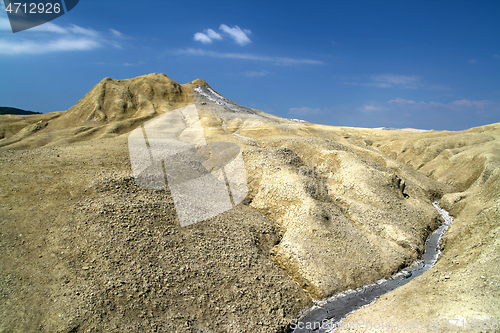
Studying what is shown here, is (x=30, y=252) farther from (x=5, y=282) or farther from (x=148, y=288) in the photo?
(x=148, y=288)

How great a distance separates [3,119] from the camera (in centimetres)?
4606

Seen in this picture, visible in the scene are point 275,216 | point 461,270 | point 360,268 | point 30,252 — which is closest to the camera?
point 30,252

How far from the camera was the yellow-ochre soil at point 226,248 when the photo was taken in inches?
468

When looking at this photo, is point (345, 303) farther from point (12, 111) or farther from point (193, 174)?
point (12, 111)

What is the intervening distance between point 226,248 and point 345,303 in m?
6.95

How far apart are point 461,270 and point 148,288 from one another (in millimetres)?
16070

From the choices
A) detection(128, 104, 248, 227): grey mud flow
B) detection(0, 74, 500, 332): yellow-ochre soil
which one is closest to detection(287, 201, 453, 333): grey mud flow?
detection(0, 74, 500, 332): yellow-ochre soil

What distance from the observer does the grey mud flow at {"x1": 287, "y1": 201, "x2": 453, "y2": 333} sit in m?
14.0

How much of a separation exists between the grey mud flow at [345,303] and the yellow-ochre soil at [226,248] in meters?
0.46

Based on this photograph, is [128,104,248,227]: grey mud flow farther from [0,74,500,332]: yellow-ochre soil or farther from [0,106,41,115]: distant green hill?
[0,106,41,115]: distant green hill

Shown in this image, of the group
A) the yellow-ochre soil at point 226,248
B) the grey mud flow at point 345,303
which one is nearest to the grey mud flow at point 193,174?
the yellow-ochre soil at point 226,248

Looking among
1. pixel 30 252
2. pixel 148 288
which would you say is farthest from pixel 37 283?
pixel 148 288

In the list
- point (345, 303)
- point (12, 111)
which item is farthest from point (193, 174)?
point (12, 111)

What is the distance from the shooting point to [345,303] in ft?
50.9
